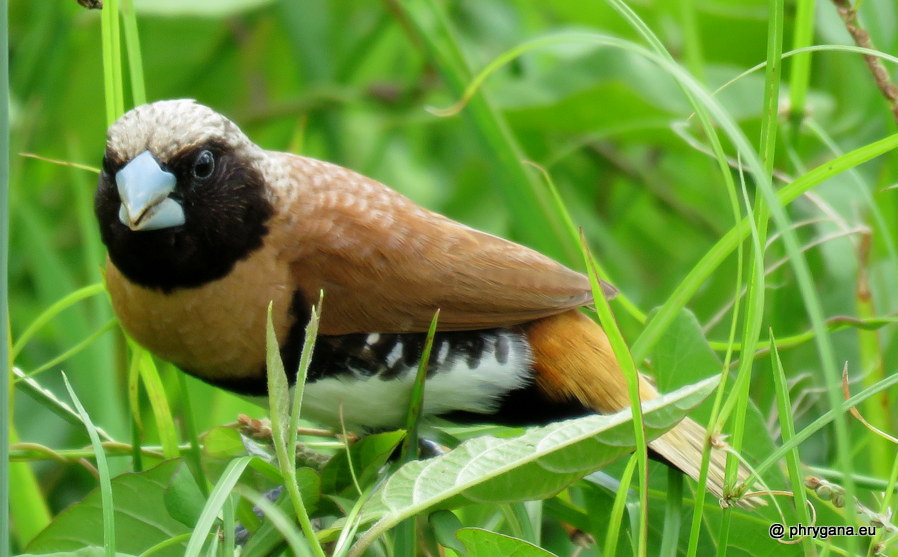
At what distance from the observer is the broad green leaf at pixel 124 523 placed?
168 cm

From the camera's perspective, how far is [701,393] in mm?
1494

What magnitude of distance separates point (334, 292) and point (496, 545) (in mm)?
667

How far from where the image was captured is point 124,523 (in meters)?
1.72

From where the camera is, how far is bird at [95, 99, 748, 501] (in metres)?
1.92

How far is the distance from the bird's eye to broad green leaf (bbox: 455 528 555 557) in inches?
31.6

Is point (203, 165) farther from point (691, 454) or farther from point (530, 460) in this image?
point (691, 454)

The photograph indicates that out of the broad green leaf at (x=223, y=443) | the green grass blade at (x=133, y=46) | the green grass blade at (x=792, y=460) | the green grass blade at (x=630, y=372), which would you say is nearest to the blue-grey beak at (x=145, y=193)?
the green grass blade at (x=133, y=46)

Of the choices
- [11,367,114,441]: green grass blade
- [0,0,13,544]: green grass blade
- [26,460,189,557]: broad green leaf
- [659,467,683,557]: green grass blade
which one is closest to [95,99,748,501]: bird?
[659,467,683,557]: green grass blade

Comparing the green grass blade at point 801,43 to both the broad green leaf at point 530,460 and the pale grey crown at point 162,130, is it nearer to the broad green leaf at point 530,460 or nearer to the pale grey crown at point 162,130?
the broad green leaf at point 530,460

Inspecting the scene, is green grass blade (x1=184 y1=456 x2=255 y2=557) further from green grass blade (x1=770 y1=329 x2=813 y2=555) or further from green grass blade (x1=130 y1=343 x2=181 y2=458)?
green grass blade (x1=770 y1=329 x2=813 y2=555)

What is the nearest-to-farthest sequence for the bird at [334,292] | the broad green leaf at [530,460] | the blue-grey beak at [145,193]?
1. the broad green leaf at [530,460]
2. the blue-grey beak at [145,193]
3. the bird at [334,292]

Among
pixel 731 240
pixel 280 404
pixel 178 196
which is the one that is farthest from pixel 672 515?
pixel 178 196

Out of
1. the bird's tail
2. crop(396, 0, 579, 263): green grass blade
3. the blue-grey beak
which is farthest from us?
crop(396, 0, 579, 263): green grass blade

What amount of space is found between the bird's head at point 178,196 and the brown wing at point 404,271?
3.6 inches
